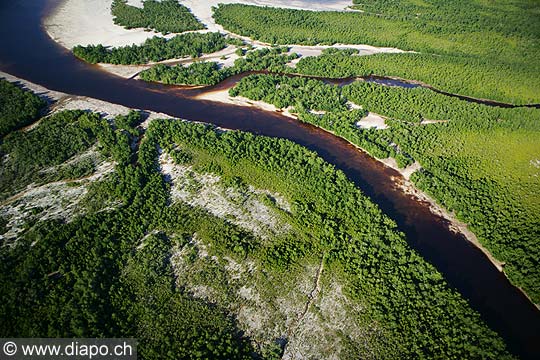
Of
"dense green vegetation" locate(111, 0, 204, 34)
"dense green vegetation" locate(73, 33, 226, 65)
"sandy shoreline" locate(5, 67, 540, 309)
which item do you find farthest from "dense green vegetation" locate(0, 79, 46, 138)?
"dense green vegetation" locate(111, 0, 204, 34)

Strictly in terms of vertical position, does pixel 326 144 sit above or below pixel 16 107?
below

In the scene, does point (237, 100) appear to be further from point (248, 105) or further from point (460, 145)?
point (460, 145)

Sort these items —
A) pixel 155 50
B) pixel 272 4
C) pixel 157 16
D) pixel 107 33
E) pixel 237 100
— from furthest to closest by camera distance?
pixel 272 4 → pixel 157 16 → pixel 107 33 → pixel 155 50 → pixel 237 100

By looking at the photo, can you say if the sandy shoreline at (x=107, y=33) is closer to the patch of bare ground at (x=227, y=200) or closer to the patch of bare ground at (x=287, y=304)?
the patch of bare ground at (x=227, y=200)

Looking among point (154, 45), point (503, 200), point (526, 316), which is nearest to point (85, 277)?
point (526, 316)

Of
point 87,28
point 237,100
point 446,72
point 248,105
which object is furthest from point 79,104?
point 446,72

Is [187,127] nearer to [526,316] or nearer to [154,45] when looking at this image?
[154,45]

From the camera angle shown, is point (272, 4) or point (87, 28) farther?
point (272, 4)
